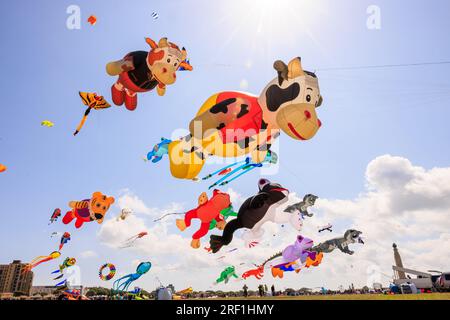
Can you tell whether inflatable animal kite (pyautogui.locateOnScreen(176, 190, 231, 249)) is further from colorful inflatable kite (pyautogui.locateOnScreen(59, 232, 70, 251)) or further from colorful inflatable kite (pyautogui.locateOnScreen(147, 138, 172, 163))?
colorful inflatable kite (pyautogui.locateOnScreen(59, 232, 70, 251))

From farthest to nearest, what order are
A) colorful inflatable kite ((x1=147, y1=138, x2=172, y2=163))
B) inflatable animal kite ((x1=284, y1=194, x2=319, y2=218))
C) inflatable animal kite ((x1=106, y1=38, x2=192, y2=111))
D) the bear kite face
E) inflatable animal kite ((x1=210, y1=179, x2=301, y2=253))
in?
1. the bear kite face
2. inflatable animal kite ((x1=284, y1=194, x2=319, y2=218))
3. inflatable animal kite ((x1=210, y1=179, x2=301, y2=253))
4. colorful inflatable kite ((x1=147, y1=138, x2=172, y2=163))
5. inflatable animal kite ((x1=106, y1=38, x2=192, y2=111))

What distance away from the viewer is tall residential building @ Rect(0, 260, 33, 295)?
106 meters

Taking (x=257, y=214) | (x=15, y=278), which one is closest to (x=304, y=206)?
(x=257, y=214)

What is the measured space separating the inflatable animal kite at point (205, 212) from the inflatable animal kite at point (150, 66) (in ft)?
19.7

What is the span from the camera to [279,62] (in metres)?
9.30

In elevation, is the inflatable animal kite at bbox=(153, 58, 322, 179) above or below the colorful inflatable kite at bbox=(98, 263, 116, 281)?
above

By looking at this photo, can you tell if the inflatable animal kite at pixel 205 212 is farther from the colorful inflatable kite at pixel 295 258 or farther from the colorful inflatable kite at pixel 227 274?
the colorful inflatable kite at pixel 227 274

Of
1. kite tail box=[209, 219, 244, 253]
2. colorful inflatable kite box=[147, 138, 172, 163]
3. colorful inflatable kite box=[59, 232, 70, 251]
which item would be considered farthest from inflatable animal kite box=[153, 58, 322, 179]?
colorful inflatable kite box=[59, 232, 70, 251]

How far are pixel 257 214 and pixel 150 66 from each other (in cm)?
782

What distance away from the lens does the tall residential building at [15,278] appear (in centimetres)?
10557

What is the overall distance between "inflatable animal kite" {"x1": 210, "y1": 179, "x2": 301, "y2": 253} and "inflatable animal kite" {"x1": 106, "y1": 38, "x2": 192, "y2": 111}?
6.69 meters
